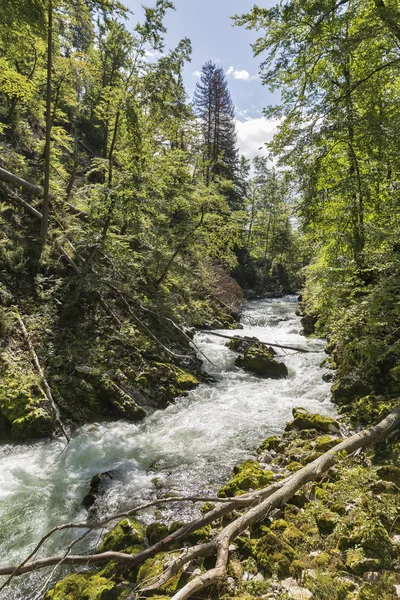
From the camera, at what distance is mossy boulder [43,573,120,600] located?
10.4 ft

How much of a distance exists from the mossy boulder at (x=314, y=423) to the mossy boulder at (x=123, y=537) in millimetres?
3958

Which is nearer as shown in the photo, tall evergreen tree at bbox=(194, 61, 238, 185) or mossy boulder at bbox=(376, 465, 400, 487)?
mossy boulder at bbox=(376, 465, 400, 487)

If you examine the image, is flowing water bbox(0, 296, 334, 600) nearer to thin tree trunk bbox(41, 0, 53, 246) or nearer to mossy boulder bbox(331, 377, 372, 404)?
mossy boulder bbox(331, 377, 372, 404)

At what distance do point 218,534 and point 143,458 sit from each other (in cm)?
338

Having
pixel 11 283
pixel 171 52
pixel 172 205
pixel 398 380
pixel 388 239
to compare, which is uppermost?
pixel 171 52

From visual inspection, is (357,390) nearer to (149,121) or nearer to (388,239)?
(388,239)

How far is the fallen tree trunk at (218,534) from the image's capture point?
9.78ft

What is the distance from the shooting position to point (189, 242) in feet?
45.1

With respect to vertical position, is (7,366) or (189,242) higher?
(189,242)

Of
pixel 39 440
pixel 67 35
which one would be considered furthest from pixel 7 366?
pixel 67 35

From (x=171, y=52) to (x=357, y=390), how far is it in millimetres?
10668

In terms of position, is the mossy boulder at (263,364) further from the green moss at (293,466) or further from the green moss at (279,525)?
the green moss at (279,525)

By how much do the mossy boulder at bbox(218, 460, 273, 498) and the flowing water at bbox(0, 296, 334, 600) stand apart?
60 centimetres

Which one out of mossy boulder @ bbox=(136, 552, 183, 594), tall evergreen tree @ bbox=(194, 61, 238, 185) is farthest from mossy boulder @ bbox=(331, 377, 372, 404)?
tall evergreen tree @ bbox=(194, 61, 238, 185)
